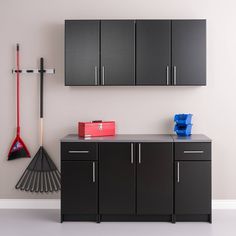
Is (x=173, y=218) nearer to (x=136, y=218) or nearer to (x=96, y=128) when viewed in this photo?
(x=136, y=218)

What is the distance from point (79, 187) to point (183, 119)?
136cm

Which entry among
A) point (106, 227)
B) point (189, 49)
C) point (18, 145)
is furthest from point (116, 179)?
point (189, 49)

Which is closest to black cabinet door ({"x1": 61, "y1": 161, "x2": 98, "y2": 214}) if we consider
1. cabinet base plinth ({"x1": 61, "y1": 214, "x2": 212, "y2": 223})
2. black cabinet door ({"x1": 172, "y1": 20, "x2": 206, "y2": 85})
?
cabinet base plinth ({"x1": 61, "y1": 214, "x2": 212, "y2": 223})

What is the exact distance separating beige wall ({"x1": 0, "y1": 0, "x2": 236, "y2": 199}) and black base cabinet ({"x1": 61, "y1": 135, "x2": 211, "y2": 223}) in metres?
0.59

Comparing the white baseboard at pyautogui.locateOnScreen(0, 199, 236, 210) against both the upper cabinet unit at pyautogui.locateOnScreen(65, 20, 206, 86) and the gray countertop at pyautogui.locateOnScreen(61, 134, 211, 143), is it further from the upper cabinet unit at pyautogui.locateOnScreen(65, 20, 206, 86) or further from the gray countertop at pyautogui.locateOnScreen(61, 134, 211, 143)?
the upper cabinet unit at pyautogui.locateOnScreen(65, 20, 206, 86)

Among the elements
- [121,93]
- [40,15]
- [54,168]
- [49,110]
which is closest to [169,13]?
[121,93]

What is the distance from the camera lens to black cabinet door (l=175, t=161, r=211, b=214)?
13.7ft

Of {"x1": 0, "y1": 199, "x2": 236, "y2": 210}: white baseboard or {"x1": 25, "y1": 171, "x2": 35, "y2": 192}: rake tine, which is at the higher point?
{"x1": 25, "y1": 171, "x2": 35, "y2": 192}: rake tine

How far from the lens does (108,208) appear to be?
4227 mm

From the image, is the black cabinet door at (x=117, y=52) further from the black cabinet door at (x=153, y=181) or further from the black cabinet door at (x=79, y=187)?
the black cabinet door at (x=79, y=187)

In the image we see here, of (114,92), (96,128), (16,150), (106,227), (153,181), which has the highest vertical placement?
(114,92)

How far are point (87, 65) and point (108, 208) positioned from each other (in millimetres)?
1538

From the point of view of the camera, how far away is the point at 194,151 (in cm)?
417

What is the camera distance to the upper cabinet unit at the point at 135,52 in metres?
4.38
